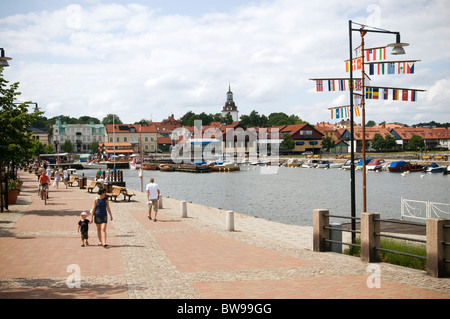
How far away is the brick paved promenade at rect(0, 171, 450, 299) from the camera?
9570 mm

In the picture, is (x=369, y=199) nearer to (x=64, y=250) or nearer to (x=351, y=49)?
(x=351, y=49)

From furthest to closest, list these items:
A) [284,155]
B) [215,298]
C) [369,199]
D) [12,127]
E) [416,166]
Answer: [284,155], [416,166], [369,199], [12,127], [215,298]

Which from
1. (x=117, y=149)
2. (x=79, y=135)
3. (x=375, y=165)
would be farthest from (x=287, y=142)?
(x=79, y=135)

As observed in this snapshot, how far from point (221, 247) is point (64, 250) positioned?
4.48 metres

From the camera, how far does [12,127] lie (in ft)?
74.0

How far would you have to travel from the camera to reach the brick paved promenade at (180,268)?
31.4 feet

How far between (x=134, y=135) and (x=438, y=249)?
515 feet

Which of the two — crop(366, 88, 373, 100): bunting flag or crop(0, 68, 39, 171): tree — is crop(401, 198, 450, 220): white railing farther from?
crop(0, 68, 39, 171): tree

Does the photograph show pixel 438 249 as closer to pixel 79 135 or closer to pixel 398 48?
pixel 398 48

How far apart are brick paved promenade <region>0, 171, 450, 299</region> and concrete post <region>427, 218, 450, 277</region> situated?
0.23 metres

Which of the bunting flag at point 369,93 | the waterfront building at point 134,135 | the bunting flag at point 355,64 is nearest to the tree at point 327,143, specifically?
the waterfront building at point 134,135

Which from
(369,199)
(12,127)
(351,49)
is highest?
(351,49)
